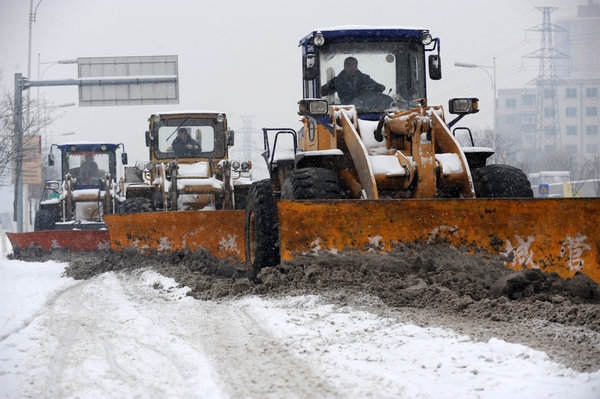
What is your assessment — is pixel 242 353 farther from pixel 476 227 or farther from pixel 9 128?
pixel 9 128

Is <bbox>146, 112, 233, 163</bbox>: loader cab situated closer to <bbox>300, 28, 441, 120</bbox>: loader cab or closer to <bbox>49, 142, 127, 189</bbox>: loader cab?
<bbox>49, 142, 127, 189</bbox>: loader cab

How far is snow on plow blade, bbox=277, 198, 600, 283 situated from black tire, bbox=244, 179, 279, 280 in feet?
2.69

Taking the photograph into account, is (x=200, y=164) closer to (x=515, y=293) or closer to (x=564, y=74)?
(x=515, y=293)

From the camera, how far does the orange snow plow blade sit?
1438 centimetres

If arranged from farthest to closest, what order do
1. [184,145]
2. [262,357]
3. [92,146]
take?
1. [92,146]
2. [184,145]
3. [262,357]

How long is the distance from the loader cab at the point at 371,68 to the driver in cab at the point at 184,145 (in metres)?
6.89

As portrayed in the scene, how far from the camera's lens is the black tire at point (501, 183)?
7.36m

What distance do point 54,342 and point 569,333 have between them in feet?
11.4

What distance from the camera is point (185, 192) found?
13594mm

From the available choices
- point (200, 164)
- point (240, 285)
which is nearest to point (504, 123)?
point (200, 164)

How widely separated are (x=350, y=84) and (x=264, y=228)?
6.67 feet

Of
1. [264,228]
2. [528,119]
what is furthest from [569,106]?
[264,228]

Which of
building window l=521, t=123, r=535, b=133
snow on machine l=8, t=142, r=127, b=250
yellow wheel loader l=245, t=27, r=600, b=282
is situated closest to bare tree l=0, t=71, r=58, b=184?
snow on machine l=8, t=142, r=127, b=250

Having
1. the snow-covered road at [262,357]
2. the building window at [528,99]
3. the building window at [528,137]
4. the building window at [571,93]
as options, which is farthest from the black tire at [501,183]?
the building window at [528,99]
